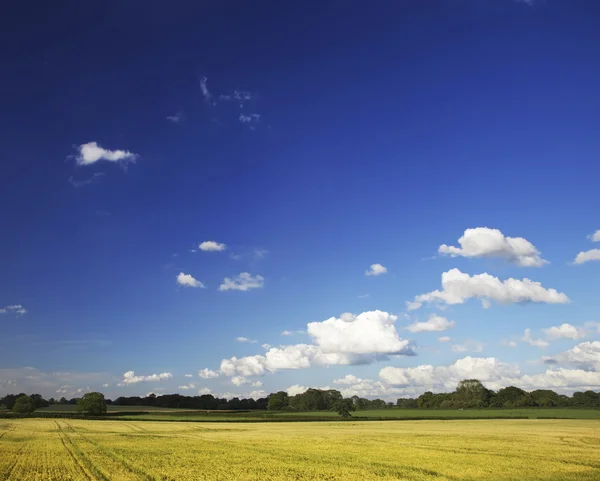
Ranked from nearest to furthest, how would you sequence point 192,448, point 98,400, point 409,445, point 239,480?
point 239,480
point 192,448
point 409,445
point 98,400

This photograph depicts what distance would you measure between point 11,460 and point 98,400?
351 feet

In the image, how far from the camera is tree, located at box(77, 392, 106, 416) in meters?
128

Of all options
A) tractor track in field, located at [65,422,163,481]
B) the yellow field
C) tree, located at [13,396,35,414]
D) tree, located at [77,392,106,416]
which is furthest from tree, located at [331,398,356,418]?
tractor track in field, located at [65,422,163,481]

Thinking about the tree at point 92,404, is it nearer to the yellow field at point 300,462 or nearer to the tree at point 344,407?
the tree at point 344,407

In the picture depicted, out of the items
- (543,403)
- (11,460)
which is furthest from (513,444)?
(543,403)

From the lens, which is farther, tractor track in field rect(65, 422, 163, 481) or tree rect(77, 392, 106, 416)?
tree rect(77, 392, 106, 416)

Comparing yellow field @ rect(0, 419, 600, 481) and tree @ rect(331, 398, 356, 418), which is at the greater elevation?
yellow field @ rect(0, 419, 600, 481)

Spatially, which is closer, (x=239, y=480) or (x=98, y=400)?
(x=239, y=480)

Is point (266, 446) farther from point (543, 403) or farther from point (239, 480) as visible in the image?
point (543, 403)

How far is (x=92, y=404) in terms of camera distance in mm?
128125

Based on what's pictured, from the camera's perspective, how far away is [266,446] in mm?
44344

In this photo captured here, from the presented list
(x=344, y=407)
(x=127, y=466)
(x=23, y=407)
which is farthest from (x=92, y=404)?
(x=127, y=466)

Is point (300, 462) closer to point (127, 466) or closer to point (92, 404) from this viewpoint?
point (127, 466)

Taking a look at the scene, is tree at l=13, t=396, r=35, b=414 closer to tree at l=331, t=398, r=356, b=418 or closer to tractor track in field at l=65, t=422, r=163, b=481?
tree at l=331, t=398, r=356, b=418
